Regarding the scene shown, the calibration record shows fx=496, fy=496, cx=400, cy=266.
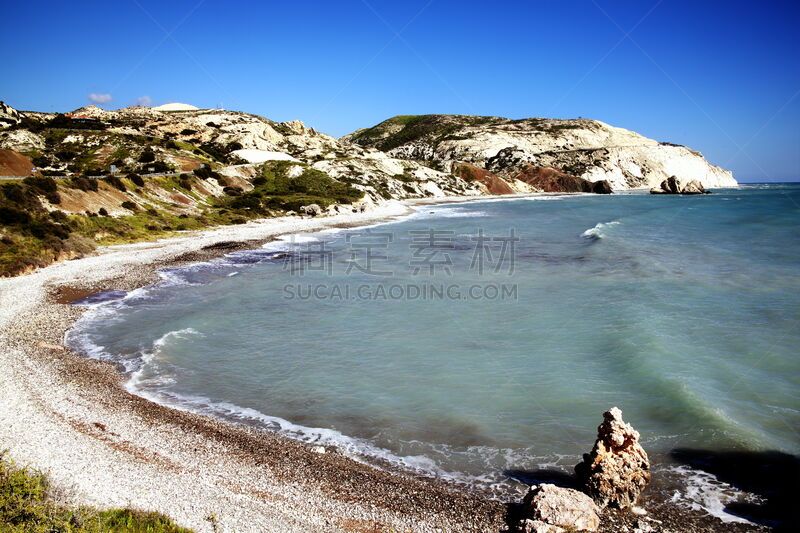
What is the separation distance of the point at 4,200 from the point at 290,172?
58.8 meters

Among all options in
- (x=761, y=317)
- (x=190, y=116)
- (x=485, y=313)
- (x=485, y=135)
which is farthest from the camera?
(x=485, y=135)

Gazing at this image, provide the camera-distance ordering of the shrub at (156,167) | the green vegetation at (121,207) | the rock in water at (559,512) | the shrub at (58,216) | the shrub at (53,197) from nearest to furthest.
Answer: the rock in water at (559,512) → the green vegetation at (121,207) → the shrub at (58,216) → the shrub at (53,197) → the shrub at (156,167)

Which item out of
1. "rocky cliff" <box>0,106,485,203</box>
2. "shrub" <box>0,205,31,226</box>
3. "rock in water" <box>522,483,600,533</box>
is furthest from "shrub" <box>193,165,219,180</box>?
"rock in water" <box>522,483,600,533</box>

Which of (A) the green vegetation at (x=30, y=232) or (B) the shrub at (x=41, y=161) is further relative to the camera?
(B) the shrub at (x=41, y=161)

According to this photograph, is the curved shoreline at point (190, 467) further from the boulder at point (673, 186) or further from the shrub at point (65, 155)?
the boulder at point (673, 186)

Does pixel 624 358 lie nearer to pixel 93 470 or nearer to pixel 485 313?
pixel 485 313

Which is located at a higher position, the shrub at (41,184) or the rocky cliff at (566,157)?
the rocky cliff at (566,157)

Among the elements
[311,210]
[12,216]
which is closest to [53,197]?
[12,216]

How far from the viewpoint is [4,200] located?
41.0m

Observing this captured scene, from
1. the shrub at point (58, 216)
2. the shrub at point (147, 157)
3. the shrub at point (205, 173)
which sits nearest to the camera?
the shrub at point (58, 216)

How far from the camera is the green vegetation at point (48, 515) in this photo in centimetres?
872

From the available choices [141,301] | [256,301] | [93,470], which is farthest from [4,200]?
[93,470]

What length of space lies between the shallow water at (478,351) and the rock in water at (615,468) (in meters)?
1.82

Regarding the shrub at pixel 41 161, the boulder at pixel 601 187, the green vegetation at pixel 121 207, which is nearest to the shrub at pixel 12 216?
the green vegetation at pixel 121 207
